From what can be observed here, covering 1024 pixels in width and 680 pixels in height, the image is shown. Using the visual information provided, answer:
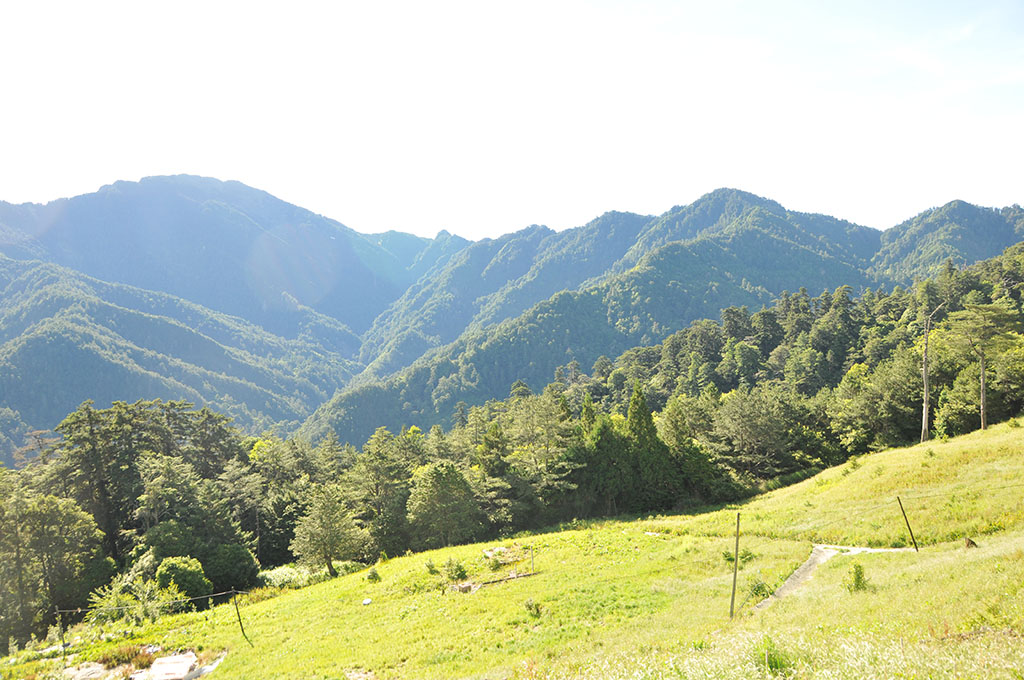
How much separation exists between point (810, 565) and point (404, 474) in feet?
142

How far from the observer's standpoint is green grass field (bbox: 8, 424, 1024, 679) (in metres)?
10.2

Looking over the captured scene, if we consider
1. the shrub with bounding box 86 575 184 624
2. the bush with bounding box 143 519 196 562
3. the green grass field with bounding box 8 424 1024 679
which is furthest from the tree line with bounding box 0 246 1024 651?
the green grass field with bounding box 8 424 1024 679

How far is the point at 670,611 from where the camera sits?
1988 cm

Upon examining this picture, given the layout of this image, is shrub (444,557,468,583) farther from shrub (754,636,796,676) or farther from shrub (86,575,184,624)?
shrub (754,636,796,676)

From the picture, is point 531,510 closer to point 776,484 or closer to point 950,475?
point 776,484

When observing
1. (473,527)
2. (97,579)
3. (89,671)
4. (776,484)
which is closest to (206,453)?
(97,579)

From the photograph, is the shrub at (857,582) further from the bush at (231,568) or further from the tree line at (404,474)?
the bush at (231,568)

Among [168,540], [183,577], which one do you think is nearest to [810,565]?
[183,577]

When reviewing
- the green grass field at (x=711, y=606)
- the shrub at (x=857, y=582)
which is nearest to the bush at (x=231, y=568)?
the green grass field at (x=711, y=606)

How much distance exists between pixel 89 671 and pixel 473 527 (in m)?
31.8

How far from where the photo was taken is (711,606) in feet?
64.4

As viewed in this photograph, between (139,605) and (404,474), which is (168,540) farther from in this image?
(404,474)

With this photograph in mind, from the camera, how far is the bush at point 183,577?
115 ft

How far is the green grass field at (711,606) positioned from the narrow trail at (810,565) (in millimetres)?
512
